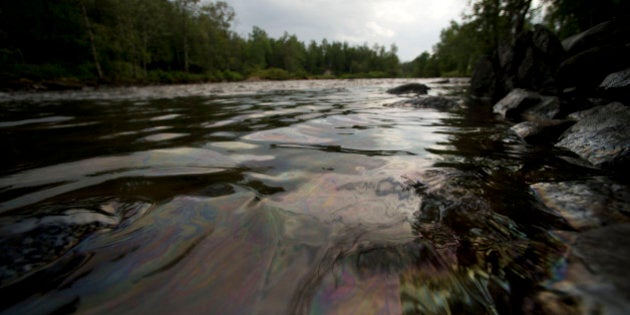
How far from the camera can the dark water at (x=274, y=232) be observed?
76 centimetres

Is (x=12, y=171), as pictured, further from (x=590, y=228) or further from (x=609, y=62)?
(x=609, y=62)

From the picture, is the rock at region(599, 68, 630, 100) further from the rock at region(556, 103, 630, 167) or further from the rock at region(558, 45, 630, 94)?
the rock at region(558, 45, 630, 94)

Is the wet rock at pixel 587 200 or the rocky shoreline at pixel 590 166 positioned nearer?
the rocky shoreline at pixel 590 166

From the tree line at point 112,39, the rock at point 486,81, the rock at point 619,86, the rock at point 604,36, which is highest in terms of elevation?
the tree line at point 112,39

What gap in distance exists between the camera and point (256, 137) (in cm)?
275

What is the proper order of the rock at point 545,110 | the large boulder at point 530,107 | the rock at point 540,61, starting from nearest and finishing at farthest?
the rock at point 545,110, the large boulder at point 530,107, the rock at point 540,61

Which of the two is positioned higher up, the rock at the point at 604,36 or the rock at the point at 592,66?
the rock at the point at 604,36

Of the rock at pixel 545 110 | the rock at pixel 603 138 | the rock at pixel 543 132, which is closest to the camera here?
the rock at pixel 603 138

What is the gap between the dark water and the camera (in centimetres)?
76

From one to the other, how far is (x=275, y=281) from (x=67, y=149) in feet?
8.35

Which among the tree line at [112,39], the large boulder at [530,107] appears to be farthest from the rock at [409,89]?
the tree line at [112,39]

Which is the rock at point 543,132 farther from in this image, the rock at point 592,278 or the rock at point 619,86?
the rock at point 592,278

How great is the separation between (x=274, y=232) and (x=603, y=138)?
273 centimetres

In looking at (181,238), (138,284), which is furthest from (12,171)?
(138,284)
